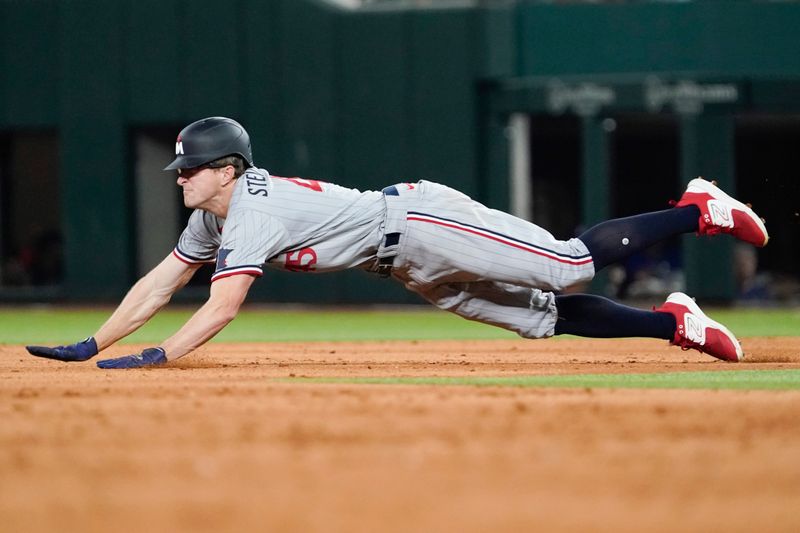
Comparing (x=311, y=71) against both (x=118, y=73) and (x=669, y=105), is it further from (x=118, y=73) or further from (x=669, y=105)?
(x=669, y=105)

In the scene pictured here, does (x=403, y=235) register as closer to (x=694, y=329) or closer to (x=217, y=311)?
(x=217, y=311)

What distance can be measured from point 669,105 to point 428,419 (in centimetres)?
1042

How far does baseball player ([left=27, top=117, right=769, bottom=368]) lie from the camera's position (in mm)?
5152

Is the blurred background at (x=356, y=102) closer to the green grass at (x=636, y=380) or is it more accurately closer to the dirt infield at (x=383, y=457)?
the green grass at (x=636, y=380)

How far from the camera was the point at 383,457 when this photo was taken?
10.7 feet

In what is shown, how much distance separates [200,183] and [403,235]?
2.79ft

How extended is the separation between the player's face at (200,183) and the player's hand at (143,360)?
2.01 feet

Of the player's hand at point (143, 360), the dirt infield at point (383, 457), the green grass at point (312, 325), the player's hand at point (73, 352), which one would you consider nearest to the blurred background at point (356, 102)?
the green grass at point (312, 325)

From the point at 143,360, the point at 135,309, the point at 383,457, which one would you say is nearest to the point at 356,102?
the point at 135,309

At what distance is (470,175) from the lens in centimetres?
1403

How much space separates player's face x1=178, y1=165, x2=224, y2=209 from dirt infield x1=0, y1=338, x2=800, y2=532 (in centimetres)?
74

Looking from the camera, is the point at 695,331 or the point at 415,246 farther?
the point at 695,331

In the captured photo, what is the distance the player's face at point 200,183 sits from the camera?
5230 millimetres

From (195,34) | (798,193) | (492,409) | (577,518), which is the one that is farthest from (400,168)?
(577,518)
